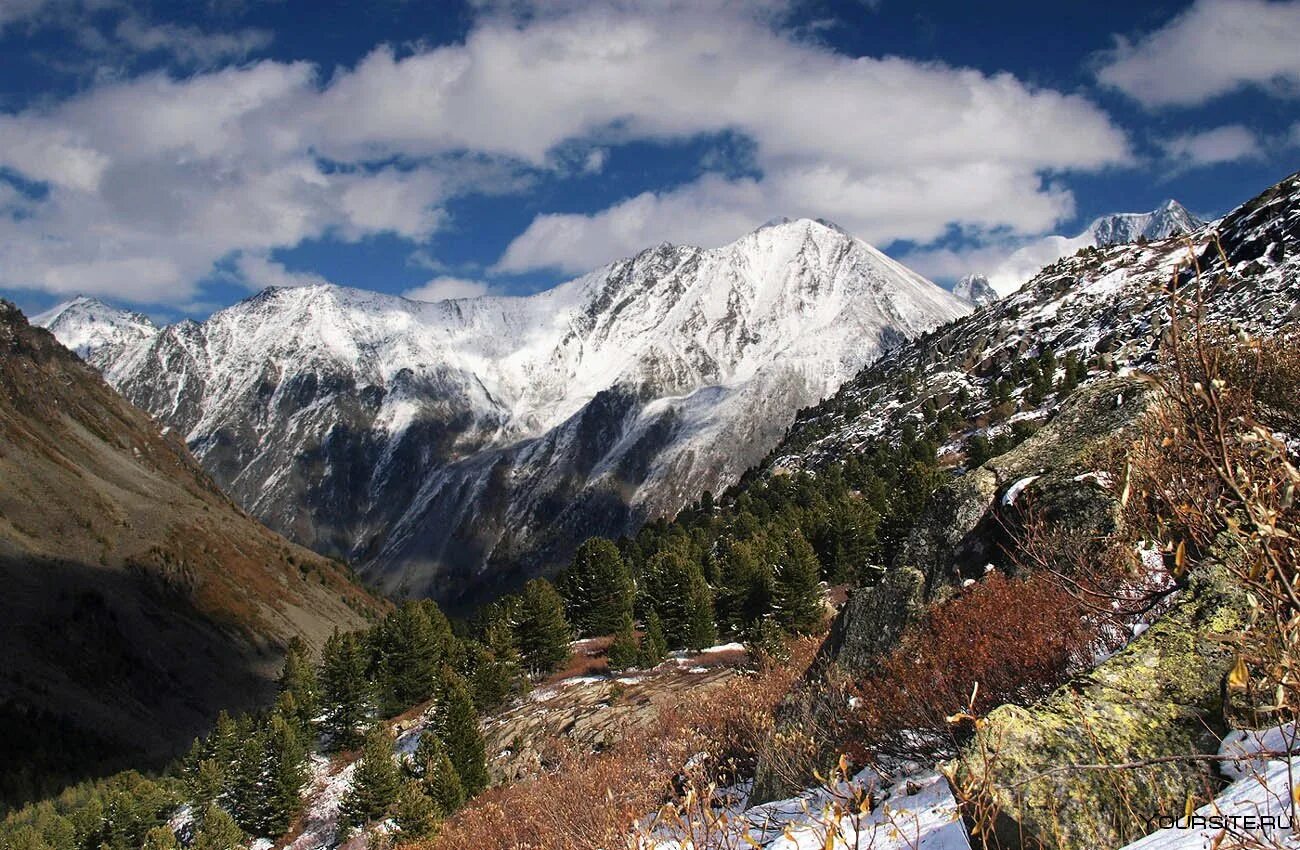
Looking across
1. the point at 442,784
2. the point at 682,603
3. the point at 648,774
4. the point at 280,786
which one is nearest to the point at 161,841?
the point at 280,786

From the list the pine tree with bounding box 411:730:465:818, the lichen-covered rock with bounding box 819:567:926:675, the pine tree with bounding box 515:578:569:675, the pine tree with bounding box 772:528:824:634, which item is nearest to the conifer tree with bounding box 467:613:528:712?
the pine tree with bounding box 515:578:569:675

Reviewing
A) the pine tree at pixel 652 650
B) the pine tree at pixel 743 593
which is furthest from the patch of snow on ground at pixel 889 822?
the pine tree at pixel 743 593

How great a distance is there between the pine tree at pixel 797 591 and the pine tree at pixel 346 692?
100 ft

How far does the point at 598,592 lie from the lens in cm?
6262

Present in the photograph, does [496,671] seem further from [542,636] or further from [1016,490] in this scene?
[1016,490]

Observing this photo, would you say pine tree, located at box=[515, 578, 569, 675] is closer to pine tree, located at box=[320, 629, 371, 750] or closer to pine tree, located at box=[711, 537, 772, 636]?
pine tree, located at box=[711, 537, 772, 636]

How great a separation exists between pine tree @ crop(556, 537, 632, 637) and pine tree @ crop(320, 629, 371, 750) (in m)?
17.9

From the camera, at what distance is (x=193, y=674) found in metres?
106

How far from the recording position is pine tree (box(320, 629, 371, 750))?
54656 mm

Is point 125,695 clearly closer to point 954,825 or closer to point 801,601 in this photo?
point 801,601

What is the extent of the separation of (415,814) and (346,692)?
2609 cm

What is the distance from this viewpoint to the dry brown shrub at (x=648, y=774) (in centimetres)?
1148

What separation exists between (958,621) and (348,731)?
180 feet

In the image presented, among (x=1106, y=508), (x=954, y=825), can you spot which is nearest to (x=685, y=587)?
(x=1106, y=508)
